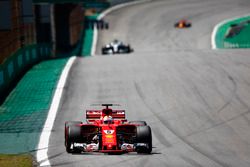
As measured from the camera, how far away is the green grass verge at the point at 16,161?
16589 millimetres

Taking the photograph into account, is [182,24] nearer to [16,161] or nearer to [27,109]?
[27,109]

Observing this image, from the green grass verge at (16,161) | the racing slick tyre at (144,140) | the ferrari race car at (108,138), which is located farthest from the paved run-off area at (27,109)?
the racing slick tyre at (144,140)

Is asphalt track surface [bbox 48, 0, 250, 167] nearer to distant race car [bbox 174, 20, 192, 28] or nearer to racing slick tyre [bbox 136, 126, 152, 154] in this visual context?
racing slick tyre [bbox 136, 126, 152, 154]

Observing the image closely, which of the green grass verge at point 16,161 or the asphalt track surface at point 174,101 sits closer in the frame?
the green grass verge at point 16,161

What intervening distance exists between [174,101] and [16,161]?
32.9 ft

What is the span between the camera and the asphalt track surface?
1769 centimetres

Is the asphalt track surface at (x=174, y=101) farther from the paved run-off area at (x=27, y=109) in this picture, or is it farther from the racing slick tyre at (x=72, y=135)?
the paved run-off area at (x=27, y=109)

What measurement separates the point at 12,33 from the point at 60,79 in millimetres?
7536

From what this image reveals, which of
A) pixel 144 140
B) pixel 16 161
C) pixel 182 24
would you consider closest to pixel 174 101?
pixel 144 140

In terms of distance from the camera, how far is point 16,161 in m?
17.1

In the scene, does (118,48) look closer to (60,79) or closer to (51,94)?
(60,79)

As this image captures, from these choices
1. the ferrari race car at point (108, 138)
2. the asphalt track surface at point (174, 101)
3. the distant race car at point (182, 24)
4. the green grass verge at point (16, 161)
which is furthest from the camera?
the distant race car at point (182, 24)

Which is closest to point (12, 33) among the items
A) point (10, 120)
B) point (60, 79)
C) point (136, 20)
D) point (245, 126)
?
point (60, 79)

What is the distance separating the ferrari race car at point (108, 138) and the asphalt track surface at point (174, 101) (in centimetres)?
22
